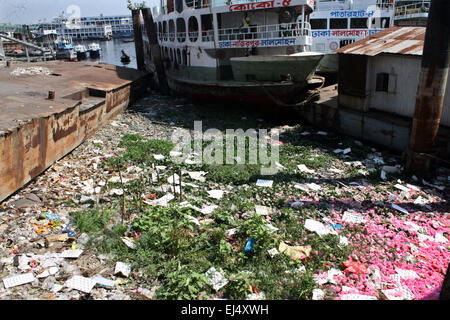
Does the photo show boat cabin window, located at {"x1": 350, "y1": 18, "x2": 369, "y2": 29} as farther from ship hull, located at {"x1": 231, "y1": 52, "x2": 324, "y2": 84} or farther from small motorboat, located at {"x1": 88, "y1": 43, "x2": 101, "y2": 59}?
small motorboat, located at {"x1": 88, "y1": 43, "x2": 101, "y2": 59}

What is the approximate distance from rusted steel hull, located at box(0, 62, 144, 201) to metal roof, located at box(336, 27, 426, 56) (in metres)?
7.17

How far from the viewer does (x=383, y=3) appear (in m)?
17.8

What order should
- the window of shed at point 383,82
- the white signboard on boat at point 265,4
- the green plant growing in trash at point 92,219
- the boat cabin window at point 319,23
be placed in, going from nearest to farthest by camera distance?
the green plant growing in trash at point 92,219, the window of shed at point 383,82, the white signboard on boat at point 265,4, the boat cabin window at point 319,23

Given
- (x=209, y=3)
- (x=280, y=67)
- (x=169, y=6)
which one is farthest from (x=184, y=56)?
(x=280, y=67)

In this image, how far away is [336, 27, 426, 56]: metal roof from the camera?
8094mm

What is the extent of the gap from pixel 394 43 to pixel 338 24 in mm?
10170

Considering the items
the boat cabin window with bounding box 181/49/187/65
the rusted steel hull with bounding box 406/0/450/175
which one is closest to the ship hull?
the boat cabin window with bounding box 181/49/187/65

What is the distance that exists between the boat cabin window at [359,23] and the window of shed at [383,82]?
10.5 metres

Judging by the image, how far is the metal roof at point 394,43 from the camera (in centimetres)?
809

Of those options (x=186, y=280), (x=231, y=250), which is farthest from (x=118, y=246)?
(x=231, y=250)

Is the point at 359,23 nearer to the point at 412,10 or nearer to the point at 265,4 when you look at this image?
the point at 412,10

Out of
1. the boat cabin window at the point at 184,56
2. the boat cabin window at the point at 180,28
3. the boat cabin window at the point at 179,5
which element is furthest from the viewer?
the boat cabin window at the point at 180,28

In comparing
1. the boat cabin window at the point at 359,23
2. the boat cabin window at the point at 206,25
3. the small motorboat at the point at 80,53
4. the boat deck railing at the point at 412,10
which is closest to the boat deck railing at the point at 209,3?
the boat cabin window at the point at 206,25

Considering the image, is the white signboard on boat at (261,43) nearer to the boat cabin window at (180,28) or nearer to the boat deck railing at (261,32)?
Result: the boat deck railing at (261,32)
